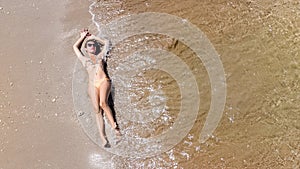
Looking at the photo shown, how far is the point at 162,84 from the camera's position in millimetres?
6027

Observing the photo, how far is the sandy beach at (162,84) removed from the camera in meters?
5.52

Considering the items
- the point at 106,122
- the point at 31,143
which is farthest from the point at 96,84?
the point at 31,143

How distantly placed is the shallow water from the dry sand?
41 centimetres

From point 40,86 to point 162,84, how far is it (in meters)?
1.52

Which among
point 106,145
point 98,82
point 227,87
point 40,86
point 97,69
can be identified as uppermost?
point 97,69

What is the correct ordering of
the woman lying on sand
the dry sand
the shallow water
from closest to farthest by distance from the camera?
the woman lying on sand, the shallow water, the dry sand

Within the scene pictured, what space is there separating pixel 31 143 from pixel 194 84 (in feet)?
6.68

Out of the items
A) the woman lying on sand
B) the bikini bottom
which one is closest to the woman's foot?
the woman lying on sand

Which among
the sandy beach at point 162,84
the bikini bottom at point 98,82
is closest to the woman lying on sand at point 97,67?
the bikini bottom at point 98,82

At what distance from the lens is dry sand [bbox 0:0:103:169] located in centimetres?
568

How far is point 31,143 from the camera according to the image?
18.8 feet

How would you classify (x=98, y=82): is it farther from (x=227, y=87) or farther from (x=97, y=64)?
(x=227, y=87)

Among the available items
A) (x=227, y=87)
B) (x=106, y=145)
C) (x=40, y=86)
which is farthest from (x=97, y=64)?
(x=227, y=87)

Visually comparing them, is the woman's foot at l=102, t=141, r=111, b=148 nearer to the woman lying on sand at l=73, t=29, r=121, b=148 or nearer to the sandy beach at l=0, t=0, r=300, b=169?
the sandy beach at l=0, t=0, r=300, b=169
